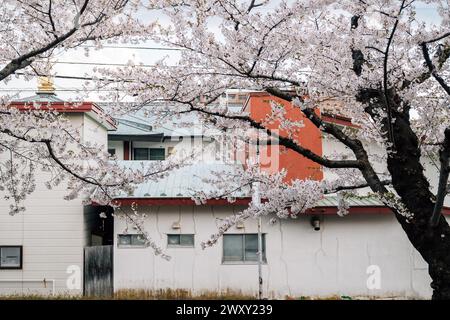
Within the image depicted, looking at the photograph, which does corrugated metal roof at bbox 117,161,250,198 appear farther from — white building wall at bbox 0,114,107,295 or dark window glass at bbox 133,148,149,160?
dark window glass at bbox 133,148,149,160

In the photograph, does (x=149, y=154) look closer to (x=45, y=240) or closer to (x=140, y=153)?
(x=140, y=153)

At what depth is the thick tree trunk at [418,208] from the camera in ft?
18.9

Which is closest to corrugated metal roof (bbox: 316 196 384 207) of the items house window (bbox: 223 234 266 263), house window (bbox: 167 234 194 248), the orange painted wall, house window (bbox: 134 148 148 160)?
the orange painted wall

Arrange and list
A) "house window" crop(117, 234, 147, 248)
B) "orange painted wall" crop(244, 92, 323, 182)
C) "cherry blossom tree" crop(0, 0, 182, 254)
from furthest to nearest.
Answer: "orange painted wall" crop(244, 92, 323, 182) < "house window" crop(117, 234, 147, 248) < "cherry blossom tree" crop(0, 0, 182, 254)

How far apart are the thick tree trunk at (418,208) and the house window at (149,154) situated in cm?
1545

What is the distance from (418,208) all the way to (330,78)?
6.26 feet

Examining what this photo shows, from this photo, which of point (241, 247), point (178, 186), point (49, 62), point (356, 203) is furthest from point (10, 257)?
point (356, 203)

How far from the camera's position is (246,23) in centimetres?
615

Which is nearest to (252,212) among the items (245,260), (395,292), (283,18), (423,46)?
(283,18)

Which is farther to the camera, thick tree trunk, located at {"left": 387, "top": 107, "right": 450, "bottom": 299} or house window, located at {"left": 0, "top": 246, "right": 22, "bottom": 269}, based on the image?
house window, located at {"left": 0, "top": 246, "right": 22, "bottom": 269}

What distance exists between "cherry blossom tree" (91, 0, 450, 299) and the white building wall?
554 centimetres

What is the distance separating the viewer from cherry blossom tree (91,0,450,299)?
5922 mm

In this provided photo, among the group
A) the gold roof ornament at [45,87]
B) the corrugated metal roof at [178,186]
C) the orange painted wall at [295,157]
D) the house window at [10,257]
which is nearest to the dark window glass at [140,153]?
the gold roof ornament at [45,87]

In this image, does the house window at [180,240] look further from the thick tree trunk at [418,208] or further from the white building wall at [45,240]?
the thick tree trunk at [418,208]
